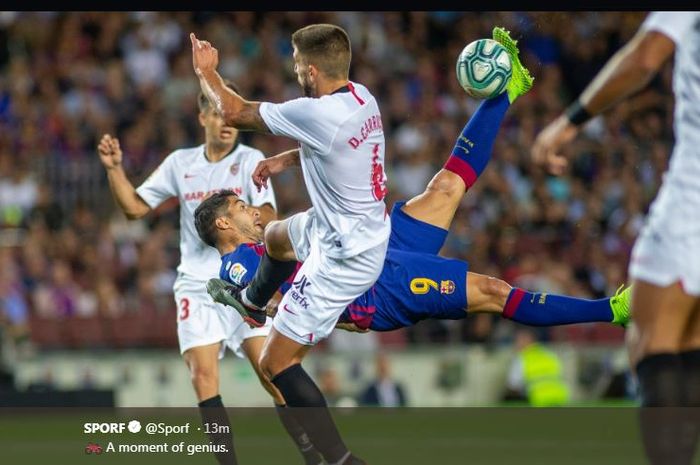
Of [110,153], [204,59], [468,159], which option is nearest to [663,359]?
[468,159]

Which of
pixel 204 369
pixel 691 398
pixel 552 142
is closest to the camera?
pixel 552 142

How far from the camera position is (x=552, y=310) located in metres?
6.33

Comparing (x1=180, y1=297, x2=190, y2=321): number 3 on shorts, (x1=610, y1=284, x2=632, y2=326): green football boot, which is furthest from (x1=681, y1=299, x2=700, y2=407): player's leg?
(x1=180, y1=297, x2=190, y2=321): number 3 on shorts

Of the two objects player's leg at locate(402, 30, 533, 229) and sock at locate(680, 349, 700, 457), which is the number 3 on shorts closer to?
player's leg at locate(402, 30, 533, 229)

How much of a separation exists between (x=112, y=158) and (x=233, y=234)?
0.98 m

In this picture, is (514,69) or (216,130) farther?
(216,130)

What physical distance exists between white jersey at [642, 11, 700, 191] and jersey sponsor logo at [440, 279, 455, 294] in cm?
196

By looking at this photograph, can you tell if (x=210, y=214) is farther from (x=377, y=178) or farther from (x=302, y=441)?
(x=302, y=441)

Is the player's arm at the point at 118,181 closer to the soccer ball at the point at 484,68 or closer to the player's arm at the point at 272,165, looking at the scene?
the player's arm at the point at 272,165

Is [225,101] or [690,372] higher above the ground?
[225,101]

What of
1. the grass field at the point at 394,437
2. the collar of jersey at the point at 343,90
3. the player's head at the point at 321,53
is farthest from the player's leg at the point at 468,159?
the grass field at the point at 394,437

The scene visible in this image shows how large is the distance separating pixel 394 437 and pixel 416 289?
3.22 metres

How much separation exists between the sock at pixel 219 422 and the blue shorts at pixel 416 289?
3.64 feet
